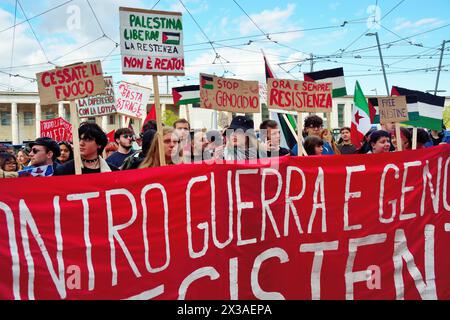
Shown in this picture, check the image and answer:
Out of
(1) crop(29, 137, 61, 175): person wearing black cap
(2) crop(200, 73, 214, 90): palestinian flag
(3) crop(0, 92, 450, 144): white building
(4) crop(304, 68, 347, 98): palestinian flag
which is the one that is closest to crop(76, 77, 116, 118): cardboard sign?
(1) crop(29, 137, 61, 175): person wearing black cap

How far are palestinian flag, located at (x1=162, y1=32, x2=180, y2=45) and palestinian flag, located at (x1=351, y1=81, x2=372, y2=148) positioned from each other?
4.04 meters

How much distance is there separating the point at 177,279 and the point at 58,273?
2.47ft

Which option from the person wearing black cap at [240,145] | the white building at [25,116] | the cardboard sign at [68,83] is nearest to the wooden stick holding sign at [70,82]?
the cardboard sign at [68,83]

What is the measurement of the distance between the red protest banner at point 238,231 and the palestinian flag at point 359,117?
11.7 ft

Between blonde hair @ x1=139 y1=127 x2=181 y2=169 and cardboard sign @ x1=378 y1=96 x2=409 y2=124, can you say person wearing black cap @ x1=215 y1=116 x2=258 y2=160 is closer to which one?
blonde hair @ x1=139 y1=127 x2=181 y2=169

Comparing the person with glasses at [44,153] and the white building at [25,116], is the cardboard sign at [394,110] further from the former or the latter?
the white building at [25,116]

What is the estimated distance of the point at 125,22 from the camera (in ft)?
12.3

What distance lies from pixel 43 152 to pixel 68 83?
1235 mm

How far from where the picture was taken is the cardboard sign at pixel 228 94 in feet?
14.9

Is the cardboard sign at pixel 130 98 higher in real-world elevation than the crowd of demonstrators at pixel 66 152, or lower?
higher

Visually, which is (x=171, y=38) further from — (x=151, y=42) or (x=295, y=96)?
(x=295, y=96)

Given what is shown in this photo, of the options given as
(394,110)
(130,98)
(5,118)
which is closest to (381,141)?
(394,110)

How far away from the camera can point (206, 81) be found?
4527 mm

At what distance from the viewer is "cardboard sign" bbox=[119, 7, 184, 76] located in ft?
12.2
